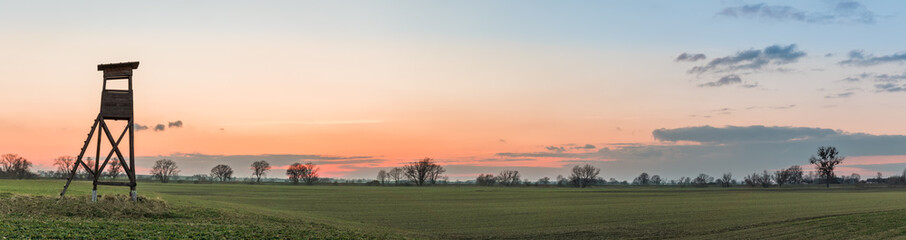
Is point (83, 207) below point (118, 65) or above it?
below

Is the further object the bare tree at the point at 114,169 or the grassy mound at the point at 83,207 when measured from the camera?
the bare tree at the point at 114,169

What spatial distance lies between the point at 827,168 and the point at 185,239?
718 feet

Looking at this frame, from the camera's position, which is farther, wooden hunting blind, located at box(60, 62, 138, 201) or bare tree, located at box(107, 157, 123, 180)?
bare tree, located at box(107, 157, 123, 180)

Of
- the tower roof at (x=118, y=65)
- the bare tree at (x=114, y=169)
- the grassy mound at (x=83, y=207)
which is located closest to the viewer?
the grassy mound at (x=83, y=207)

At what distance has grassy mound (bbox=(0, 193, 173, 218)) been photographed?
3212cm

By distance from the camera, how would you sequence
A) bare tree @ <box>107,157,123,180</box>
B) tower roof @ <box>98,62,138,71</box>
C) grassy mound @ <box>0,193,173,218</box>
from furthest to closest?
bare tree @ <box>107,157,123,180</box>
tower roof @ <box>98,62,138,71</box>
grassy mound @ <box>0,193,173,218</box>

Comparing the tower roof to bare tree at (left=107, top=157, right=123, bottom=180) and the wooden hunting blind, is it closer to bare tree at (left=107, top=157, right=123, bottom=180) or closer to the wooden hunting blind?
the wooden hunting blind

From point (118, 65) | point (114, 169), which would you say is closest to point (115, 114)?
point (118, 65)

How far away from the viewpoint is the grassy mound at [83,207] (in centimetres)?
3212

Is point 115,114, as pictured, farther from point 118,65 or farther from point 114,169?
point 114,169

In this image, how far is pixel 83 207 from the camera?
34.1 metres

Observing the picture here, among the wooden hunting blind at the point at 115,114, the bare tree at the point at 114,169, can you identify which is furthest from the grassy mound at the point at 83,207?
the bare tree at the point at 114,169

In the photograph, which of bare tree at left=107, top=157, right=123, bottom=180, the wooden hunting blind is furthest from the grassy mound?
bare tree at left=107, top=157, right=123, bottom=180

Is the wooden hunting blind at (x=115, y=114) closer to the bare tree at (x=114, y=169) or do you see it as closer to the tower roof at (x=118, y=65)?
the tower roof at (x=118, y=65)
